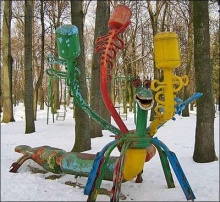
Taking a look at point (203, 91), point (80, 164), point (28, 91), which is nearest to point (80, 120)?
point (80, 164)

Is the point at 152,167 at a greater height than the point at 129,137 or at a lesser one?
lesser

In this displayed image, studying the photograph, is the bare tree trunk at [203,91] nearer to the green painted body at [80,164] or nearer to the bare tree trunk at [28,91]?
the green painted body at [80,164]

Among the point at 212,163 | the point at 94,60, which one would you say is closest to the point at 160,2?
the point at 94,60

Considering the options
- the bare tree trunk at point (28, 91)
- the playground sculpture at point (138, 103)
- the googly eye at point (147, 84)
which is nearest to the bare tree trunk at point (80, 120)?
the playground sculpture at point (138, 103)

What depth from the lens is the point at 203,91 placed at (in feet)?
19.0

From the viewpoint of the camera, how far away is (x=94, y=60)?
9422 millimetres

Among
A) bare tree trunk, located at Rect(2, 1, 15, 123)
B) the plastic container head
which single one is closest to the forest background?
bare tree trunk, located at Rect(2, 1, 15, 123)

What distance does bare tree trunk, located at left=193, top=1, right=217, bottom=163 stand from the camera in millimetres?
5684

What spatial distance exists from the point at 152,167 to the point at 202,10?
301cm

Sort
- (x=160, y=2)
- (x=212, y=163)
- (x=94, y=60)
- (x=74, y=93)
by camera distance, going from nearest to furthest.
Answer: (x=74, y=93), (x=212, y=163), (x=94, y=60), (x=160, y=2)

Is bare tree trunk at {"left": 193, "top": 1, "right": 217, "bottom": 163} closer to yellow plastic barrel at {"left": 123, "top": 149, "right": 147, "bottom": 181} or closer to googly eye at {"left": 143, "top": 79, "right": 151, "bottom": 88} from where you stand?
yellow plastic barrel at {"left": 123, "top": 149, "right": 147, "bottom": 181}

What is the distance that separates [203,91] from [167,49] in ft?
7.83

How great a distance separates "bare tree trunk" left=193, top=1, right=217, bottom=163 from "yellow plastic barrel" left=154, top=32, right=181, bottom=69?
7.29 feet

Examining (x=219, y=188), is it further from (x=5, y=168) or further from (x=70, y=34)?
(x=5, y=168)
